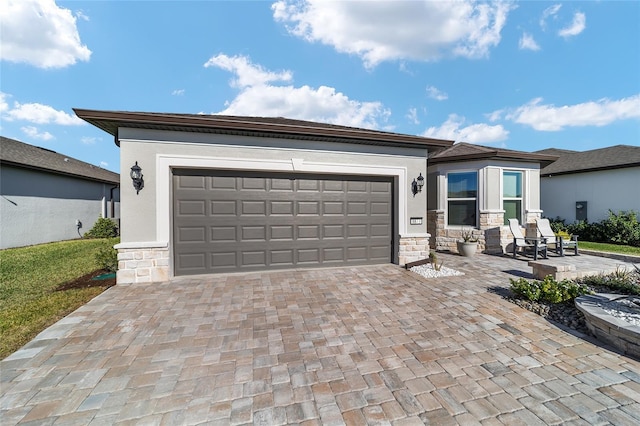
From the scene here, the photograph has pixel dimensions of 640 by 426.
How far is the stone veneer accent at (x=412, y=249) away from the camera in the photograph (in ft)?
22.4

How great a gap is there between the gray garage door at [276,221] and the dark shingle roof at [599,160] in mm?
11666

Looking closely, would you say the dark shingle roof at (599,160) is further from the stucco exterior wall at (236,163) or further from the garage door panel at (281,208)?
the garage door panel at (281,208)

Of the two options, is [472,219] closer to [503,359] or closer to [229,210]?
[503,359]

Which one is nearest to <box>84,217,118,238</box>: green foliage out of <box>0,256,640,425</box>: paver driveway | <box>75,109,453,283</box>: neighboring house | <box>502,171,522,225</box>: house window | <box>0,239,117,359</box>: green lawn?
<box>0,239,117,359</box>: green lawn

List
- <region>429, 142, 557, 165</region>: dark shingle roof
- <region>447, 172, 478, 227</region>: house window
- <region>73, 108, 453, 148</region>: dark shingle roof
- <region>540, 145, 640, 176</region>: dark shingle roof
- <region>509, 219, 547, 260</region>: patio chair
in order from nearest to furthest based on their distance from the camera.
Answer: <region>73, 108, 453, 148</region>: dark shingle roof, <region>509, 219, 547, 260</region>: patio chair, <region>429, 142, 557, 165</region>: dark shingle roof, <region>447, 172, 478, 227</region>: house window, <region>540, 145, 640, 176</region>: dark shingle roof

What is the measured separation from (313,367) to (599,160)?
57.1ft

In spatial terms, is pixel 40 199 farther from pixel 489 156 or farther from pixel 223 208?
pixel 489 156

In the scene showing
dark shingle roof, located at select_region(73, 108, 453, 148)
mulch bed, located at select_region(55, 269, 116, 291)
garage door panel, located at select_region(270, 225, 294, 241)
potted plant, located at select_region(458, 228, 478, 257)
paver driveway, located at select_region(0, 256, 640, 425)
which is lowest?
paver driveway, located at select_region(0, 256, 640, 425)

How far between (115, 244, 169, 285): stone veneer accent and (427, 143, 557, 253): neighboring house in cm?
859

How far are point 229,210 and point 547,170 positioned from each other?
16.5 m

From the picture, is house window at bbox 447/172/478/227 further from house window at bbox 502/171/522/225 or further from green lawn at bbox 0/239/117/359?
green lawn at bbox 0/239/117/359

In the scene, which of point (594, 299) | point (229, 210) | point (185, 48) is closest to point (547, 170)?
point (594, 299)

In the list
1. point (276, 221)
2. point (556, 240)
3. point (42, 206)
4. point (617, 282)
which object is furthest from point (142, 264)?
point (556, 240)

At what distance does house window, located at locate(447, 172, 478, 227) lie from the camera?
890 cm
